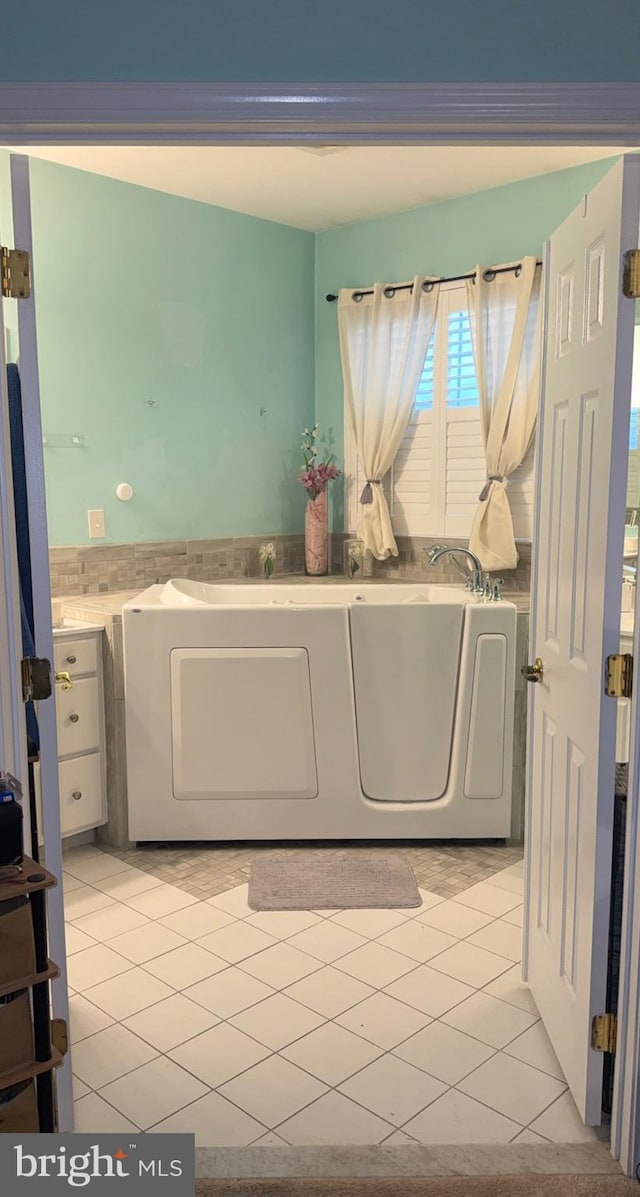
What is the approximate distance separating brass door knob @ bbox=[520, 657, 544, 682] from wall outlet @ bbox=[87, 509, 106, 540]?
221 centimetres

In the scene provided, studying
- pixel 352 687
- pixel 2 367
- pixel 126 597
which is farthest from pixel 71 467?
pixel 2 367

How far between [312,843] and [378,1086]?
4.71ft

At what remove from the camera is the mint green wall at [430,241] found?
3900 millimetres

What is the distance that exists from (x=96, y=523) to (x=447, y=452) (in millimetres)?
1611

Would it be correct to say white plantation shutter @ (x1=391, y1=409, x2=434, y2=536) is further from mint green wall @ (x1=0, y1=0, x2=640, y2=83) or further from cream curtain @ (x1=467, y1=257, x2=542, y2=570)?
mint green wall @ (x1=0, y1=0, x2=640, y2=83)

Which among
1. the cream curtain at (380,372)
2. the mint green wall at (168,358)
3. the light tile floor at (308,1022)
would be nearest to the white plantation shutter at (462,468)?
the cream curtain at (380,372)

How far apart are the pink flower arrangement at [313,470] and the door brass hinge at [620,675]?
118 inches

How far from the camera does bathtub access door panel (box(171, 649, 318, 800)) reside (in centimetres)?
340

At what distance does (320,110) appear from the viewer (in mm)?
1586

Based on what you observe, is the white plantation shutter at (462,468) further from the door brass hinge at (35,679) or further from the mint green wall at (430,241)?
the door brass hinge at (35,679)

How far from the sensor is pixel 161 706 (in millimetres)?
3412

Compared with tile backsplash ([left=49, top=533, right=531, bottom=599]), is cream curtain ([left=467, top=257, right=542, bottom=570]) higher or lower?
higher

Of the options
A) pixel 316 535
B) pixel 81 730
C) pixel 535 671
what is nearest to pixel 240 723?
pixel 81 730

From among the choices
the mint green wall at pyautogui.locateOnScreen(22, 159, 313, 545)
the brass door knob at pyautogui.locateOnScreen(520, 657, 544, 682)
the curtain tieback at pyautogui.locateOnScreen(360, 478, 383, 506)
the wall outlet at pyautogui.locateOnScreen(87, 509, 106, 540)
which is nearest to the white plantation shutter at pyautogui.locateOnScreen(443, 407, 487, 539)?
the curtain tieback at pyautogui.locateOnScreen(360, 478, 383, 506)
